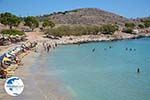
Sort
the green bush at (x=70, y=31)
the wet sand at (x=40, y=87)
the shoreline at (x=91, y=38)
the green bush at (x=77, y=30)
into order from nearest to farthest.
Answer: the wet sand at (x=40, y=87) < the shoreline at (x=91, y=38) < the green bush at (x=70, y=31) < the green bush at (x=77, y=30)

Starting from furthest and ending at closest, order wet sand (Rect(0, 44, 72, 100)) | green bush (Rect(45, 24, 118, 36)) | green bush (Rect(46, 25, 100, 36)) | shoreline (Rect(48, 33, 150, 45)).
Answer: green bush (Rect(45, 24, 118, 36))
green bush (Rect(46, 25, 100, 36))
shoreline (Rect(48, 33, 150, 45))
wet sand (Rect(0, 44, 72, 100))

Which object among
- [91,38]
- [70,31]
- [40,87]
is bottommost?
[40,87]

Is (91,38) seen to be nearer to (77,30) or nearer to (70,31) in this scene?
(77,30)

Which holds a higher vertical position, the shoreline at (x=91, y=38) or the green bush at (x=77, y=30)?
the green bush at (x=77, y=30)

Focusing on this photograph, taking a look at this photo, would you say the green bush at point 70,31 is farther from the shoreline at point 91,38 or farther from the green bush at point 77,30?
the shoreline at point 91,38

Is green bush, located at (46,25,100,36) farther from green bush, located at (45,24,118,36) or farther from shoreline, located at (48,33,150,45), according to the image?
shoreline, located at (48,33,150,45)

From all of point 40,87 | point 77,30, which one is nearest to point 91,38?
point 77,30

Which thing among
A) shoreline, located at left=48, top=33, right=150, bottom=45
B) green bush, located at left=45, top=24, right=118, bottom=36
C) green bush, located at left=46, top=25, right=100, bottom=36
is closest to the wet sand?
shoreline, located at left=48, top=33, right=150, bottom=45

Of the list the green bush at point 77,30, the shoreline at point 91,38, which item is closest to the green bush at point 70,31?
the green bush at point 77,30

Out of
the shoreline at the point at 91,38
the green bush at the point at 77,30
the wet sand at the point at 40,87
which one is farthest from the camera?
the green bush at the point at 77,30

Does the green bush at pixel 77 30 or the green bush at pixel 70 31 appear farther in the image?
the green bush at pixel 77 30

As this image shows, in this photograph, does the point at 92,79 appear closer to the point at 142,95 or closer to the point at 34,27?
the point at 142,95

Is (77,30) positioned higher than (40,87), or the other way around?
(77,30)

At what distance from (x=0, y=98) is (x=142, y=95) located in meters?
13.1
